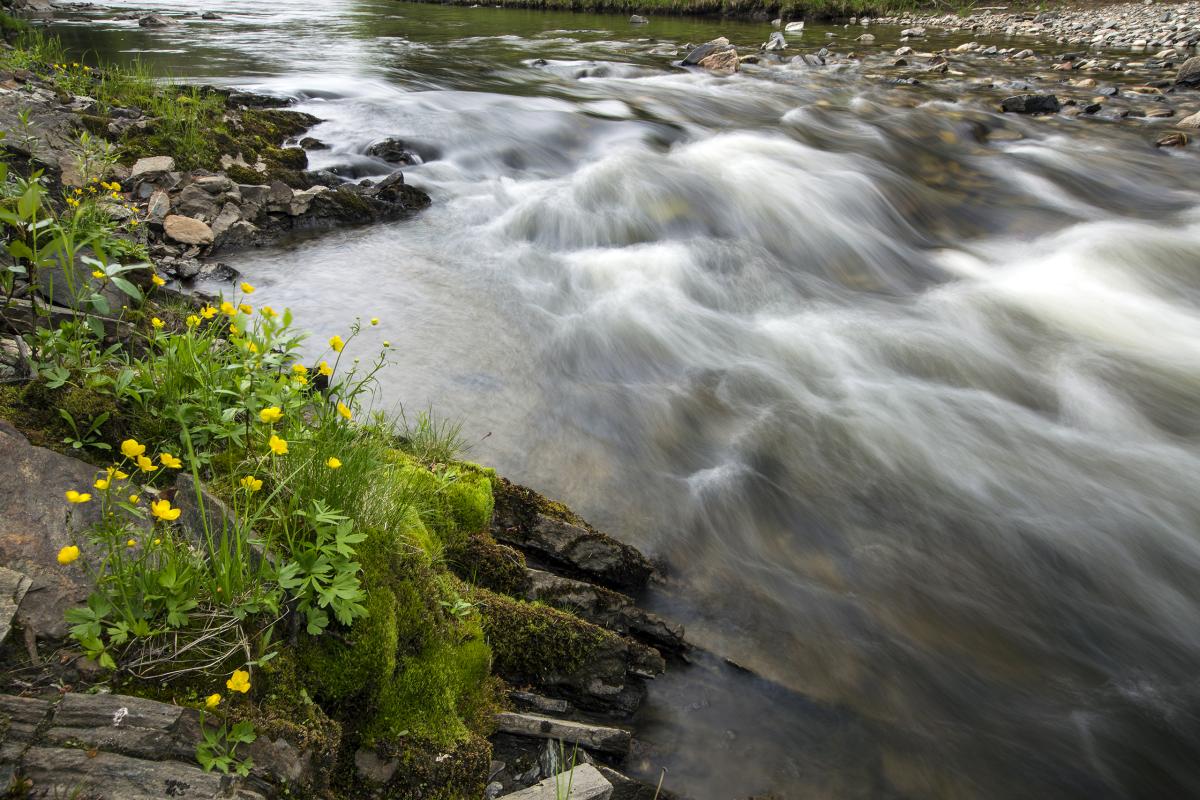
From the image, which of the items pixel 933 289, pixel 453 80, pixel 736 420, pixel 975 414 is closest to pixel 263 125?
pixel 453 80

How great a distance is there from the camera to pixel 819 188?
993 cm

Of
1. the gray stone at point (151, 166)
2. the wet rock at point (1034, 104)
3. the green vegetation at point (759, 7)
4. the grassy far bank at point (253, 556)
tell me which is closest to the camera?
the grassy far bank at point (253, 556)

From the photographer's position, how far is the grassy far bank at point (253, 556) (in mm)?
2072

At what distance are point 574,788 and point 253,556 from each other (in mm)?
1254

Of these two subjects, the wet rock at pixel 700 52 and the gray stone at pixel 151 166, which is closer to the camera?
the gray stone at pixel 151 166

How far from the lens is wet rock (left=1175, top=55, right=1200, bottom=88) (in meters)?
16.1

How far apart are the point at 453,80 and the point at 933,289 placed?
12.0 m

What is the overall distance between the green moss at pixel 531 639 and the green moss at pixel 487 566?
8.0 inches

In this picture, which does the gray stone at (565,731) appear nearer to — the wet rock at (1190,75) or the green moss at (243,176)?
the green moss at (243,176)

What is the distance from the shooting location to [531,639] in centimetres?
311

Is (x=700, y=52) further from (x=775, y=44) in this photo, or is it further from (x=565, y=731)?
(x=565, y=731)

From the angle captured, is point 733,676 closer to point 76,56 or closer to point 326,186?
point 326,186

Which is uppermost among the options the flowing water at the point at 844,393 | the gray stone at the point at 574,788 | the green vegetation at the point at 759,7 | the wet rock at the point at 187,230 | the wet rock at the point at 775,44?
the green vegetation at the point at 759,7

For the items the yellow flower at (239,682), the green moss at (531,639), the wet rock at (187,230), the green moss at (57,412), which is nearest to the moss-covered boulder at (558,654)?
the green moss at (531,639)
